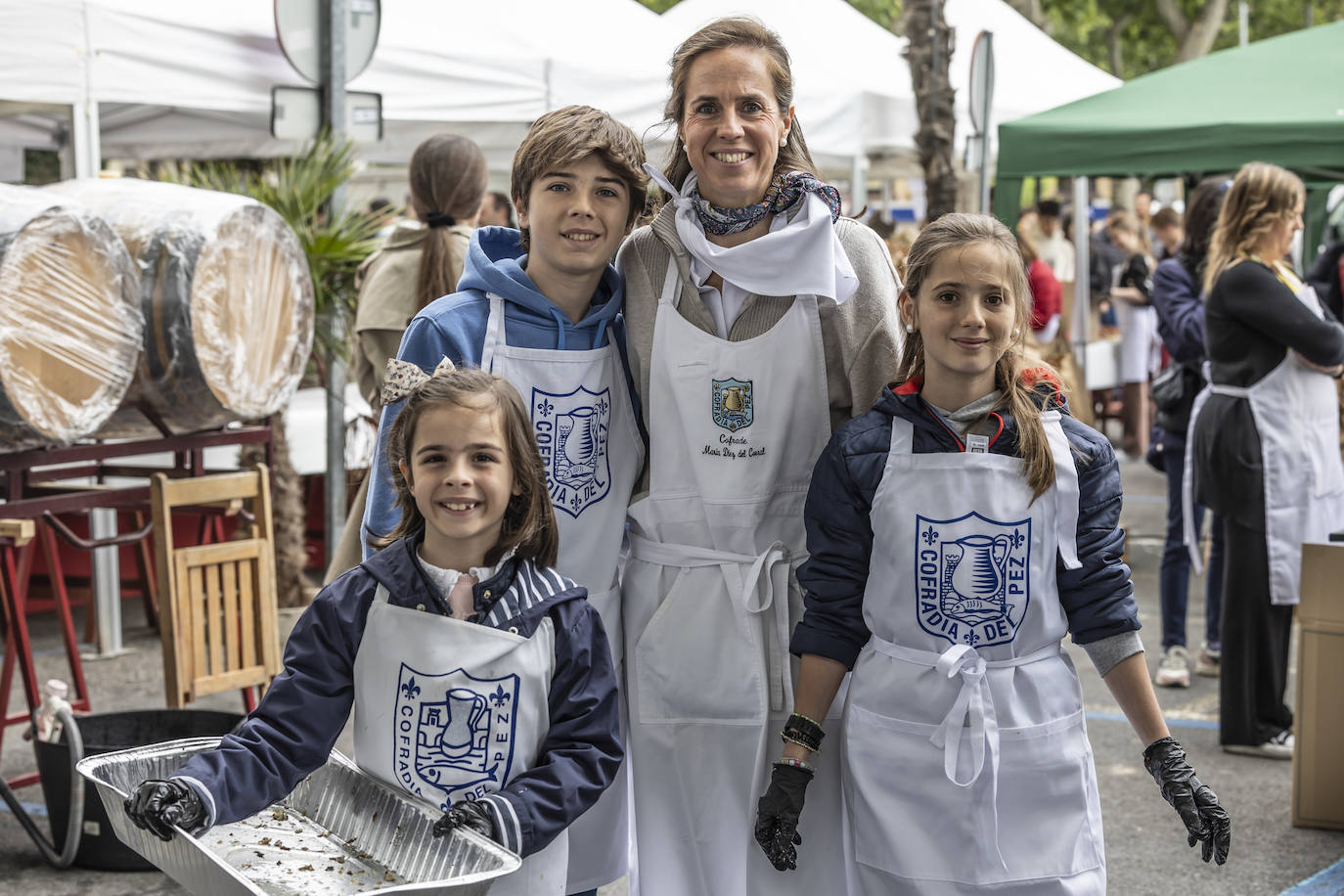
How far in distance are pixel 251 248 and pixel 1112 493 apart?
3.02 meters

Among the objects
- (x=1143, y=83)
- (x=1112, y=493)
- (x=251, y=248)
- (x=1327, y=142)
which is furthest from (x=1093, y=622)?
(x=1143, y=83)

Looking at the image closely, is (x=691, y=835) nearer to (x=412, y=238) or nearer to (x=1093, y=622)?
(x=1093, y=622)

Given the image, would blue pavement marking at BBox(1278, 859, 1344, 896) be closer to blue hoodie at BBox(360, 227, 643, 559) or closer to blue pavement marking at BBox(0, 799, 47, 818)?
blue hoodie at BBox(360, 227, 643, 559)

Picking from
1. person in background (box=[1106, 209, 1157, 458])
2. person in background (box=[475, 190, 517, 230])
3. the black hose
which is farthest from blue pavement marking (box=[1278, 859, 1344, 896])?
person in background (box=[1106, 209, 1157, 458])

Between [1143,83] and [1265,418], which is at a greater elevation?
[1143,83]

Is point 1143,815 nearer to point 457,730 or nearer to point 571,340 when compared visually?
point 571,340

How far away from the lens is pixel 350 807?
227 cm

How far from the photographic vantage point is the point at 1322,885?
13.0 ft

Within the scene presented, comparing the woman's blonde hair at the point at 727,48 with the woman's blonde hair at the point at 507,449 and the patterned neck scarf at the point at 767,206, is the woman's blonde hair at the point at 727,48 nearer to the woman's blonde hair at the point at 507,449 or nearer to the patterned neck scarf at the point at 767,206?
the patterned neck scarf at the point at 767,206

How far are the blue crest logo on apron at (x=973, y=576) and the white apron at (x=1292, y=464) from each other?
115 inches

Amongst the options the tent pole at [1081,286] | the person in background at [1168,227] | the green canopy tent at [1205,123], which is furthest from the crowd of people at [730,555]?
the tent pole at [1081,286]

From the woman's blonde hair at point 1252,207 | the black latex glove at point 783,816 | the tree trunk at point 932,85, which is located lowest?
the black latex glove at point 783,816

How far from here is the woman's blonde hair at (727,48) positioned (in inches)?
101

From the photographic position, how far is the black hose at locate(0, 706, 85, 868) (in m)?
3.78
